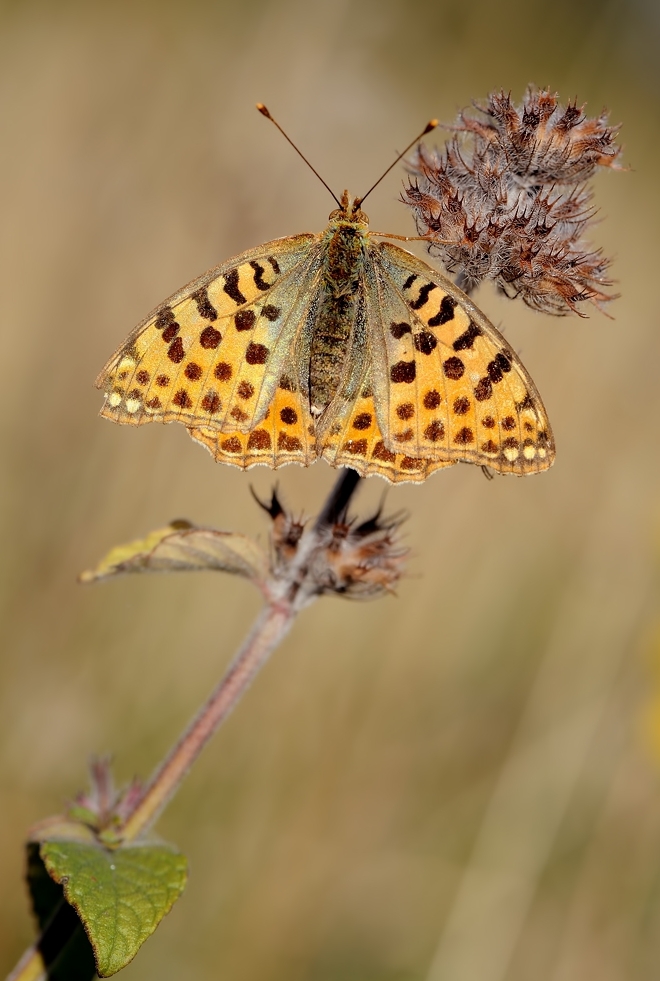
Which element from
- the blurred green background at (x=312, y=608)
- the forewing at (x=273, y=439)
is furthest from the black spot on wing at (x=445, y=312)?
the blurred green background at (x=312, y=608)

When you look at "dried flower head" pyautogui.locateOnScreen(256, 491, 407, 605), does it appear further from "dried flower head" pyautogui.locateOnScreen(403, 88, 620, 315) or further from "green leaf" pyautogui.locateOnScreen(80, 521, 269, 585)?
"dried flower head" pyautogui.locateOnScreen(403, 88, 620, 315)

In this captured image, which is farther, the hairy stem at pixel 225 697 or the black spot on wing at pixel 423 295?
the black spot on wing at pixel 423 295

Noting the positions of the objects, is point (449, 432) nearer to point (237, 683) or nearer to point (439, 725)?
point (237, 683)

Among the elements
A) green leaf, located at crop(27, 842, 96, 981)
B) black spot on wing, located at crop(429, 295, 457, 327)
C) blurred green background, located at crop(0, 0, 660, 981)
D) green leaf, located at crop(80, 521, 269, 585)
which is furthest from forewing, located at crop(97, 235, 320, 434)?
blurred green background, located at crop(0, 0, 660, 981)

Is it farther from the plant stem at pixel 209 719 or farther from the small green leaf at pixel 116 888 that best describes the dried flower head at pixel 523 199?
the small green leaf at pixel 116 888

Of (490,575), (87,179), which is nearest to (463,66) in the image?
(87,179)

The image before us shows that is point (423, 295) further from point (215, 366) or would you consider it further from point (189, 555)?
point (189, 555)
